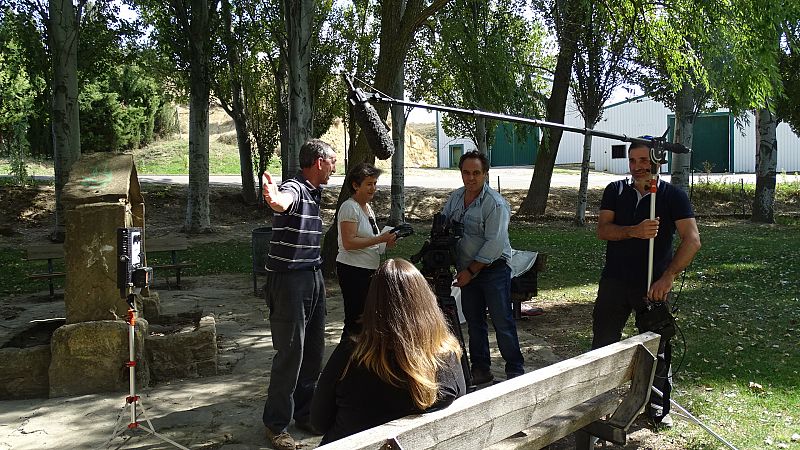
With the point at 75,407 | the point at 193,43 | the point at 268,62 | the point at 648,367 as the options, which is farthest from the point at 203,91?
the point at 648,367

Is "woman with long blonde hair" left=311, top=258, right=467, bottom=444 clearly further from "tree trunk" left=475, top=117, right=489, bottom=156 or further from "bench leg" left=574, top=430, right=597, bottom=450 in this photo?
"tree trunk" left=475, top=117, right=489, bottom=156

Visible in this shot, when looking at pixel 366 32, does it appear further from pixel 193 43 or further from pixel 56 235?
pixel 56 235

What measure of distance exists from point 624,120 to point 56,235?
33.5 meters

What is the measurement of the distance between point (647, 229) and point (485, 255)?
4.31 ft

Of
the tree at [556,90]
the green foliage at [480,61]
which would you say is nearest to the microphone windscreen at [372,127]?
the green foliage at [480,61]

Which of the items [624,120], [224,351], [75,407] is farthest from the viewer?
[624,120]

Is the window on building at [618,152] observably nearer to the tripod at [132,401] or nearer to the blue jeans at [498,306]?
the blue jeans at [498,306]

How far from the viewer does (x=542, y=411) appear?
10.3 feet

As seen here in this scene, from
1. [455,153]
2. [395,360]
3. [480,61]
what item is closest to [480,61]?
[480,61]

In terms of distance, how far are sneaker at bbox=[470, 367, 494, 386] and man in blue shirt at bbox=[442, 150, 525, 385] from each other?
0.80 feet

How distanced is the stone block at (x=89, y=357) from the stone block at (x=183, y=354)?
0.24 m

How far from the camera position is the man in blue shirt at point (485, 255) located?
204 inches

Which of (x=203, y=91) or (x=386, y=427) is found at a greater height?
(x=203, y=91)

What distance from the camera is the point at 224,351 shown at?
6871 mm
